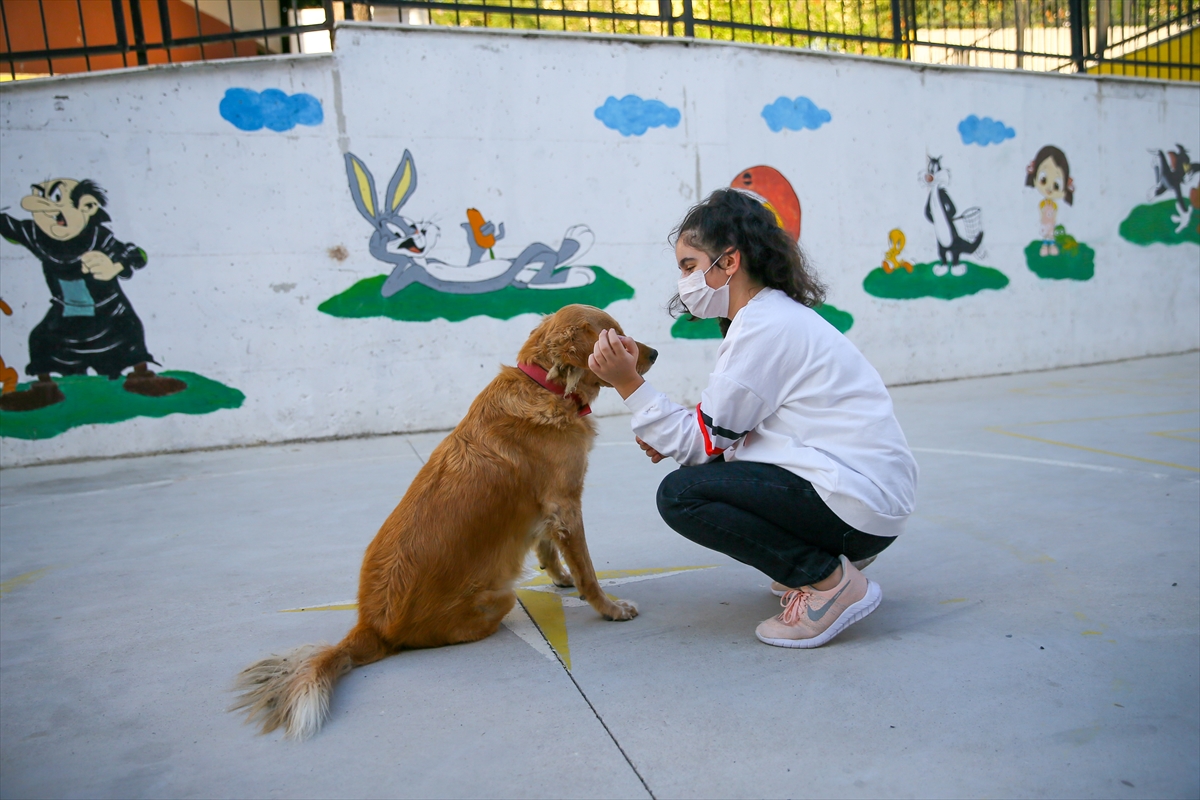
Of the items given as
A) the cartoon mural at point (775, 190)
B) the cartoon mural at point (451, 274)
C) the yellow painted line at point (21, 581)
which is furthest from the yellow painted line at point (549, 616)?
the cartoon mural at point (775, 190)

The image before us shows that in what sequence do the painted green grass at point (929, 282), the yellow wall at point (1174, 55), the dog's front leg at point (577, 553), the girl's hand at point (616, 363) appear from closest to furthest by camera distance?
the girl's hand at point (616, 363) → the dog's front leg at point (577, 553) → the painted green grass at point (929, 282) → the yellow wall at point (1174, 55)

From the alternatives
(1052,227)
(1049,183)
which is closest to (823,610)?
(1052,227)

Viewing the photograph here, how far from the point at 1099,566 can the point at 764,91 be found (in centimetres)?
647

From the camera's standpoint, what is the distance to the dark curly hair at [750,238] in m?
2.53

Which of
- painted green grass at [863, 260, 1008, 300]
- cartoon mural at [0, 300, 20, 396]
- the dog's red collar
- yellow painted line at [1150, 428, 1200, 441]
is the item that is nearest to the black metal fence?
cartoon mural at [0, 300, 20, 396]

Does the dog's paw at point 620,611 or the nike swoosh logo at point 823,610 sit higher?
the nike swoosh logo at point 823,610

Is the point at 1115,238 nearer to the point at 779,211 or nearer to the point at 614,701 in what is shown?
the point at 779,211

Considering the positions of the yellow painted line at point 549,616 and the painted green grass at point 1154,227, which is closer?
the yellow painted line at point 549,616

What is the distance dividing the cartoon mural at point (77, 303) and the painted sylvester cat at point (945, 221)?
7.96m

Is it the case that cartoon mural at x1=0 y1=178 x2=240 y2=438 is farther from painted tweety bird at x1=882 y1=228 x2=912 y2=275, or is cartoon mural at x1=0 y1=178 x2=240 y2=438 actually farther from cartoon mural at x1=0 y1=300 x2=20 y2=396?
painted tweety bird at x1=882 y1=228 x2=912 y2=275

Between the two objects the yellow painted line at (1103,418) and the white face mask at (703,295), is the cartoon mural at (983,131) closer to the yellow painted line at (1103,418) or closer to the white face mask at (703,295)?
the yellow painted line at (1103,418)

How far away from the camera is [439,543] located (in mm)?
2510

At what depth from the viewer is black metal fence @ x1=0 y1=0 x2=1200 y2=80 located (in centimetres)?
705

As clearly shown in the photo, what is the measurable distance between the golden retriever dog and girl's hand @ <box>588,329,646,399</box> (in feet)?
0.68
